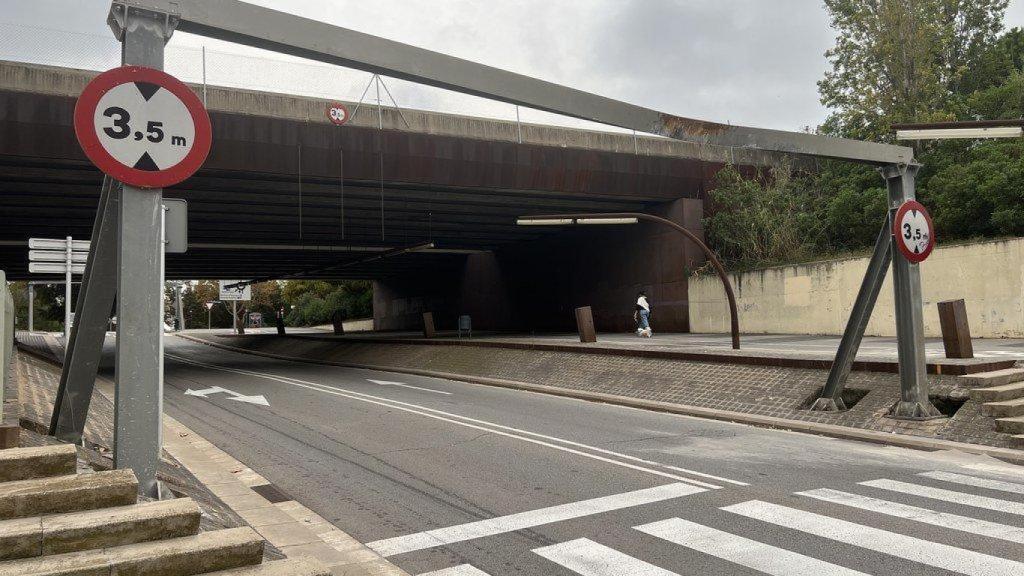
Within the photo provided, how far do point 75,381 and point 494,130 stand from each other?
1925cm

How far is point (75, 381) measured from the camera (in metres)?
6.03

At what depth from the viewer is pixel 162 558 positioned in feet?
12.2

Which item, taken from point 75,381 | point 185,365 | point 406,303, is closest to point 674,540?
point 75,381

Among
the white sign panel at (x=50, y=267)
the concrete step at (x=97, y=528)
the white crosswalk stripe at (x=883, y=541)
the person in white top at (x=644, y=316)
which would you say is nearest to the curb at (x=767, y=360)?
the person in white top at (x=644, y=316)

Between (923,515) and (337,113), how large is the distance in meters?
19.4

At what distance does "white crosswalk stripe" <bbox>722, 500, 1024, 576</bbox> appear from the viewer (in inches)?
181

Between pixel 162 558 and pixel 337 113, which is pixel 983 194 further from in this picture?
pixel 162 558

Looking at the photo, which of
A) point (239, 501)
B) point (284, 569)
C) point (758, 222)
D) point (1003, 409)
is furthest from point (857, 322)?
point (758, 222)

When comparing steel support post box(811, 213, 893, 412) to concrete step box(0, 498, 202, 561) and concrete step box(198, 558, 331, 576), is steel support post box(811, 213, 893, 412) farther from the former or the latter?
concrete step box(0, 498, 202, 561)

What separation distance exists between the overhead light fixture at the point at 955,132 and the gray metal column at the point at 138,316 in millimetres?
9160

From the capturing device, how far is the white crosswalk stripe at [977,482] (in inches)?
261

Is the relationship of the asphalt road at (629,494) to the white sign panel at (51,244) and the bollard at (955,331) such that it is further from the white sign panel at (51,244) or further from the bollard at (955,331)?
the white sign panel at (51,244)

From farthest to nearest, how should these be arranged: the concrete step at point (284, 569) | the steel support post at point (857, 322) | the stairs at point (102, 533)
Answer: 1. the steel support post at point (857, 322)
2. the concrete step at point (284, 569)
3. the stairs at point (102, 533)

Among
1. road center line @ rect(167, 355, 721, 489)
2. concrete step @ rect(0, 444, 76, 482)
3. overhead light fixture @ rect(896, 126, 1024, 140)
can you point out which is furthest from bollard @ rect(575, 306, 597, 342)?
concrete step @ rect(0, 444, 76, 482)
